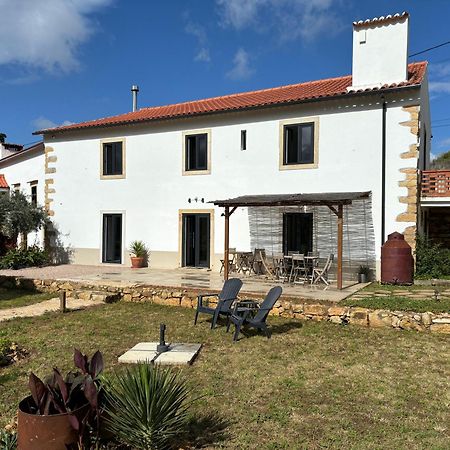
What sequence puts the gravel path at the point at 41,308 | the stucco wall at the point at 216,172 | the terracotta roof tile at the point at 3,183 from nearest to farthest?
the gravel path at the point at 41,308 < the stucco wall at the point at 216,172 < the terracotta roof tile at the point at 3,183

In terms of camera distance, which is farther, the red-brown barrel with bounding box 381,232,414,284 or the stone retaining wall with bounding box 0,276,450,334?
the red-brown barrel with bounding box 381,232,414,284

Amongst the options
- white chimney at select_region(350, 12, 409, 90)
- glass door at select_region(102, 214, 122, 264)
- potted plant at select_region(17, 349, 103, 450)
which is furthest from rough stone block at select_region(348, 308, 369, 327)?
glass door at select_region(102, 214, 122, 264)

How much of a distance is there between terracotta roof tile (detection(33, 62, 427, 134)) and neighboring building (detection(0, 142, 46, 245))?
284 centimetres

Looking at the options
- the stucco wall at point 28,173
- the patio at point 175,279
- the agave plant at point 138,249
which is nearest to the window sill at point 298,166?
the patio at point 175,279

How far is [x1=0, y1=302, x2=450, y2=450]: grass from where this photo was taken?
13.4 feet

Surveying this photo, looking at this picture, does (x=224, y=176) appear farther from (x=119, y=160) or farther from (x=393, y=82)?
(x=393, y=82)

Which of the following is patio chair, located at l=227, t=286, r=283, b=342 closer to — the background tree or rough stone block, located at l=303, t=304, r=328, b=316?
rough stone block, located at l=303, t=304, r=328, b=316

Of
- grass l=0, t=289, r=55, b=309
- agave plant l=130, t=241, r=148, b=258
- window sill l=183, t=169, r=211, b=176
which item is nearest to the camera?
grass l=0, t=289, r=55, b=309

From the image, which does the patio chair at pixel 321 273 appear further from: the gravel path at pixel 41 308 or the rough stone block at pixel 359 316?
the gravel path at pixel 41 308

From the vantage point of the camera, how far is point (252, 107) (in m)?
13.9

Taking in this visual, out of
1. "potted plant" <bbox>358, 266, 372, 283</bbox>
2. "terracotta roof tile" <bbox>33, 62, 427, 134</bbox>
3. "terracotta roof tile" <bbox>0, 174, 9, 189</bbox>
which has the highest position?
"terracotta roof tile" <bbox>33, 62, 427, 134</bbox>

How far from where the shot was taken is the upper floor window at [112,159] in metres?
16.9

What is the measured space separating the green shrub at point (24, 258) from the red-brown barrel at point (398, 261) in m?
13.0

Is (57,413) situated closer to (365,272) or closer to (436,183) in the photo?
(365,272)
